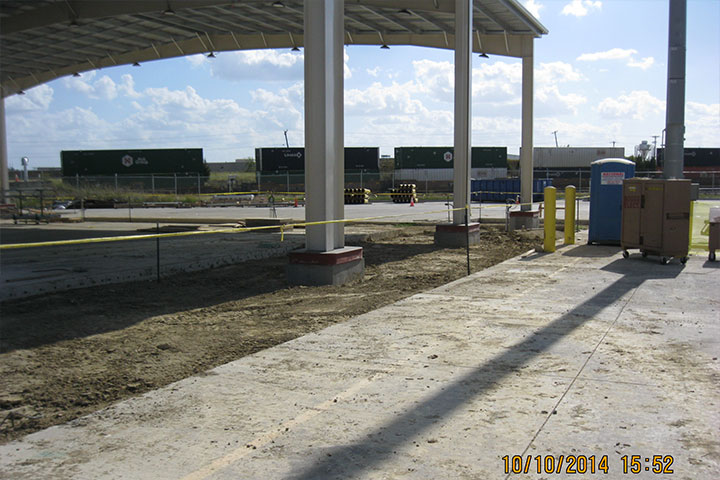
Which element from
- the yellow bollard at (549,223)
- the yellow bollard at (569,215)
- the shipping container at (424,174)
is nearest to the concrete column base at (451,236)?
the yellow bollard at (549,223)

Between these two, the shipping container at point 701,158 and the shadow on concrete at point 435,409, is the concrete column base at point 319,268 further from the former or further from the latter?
the shipping container at point 701,158

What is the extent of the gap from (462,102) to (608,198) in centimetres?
520

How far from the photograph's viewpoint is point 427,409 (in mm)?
5207

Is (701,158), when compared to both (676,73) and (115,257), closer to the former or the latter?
(676,73)

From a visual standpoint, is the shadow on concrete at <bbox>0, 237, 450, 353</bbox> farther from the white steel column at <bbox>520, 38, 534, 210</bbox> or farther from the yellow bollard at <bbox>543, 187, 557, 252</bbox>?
the white steel column at <bbox>520, 38, 534, 210</bbox>

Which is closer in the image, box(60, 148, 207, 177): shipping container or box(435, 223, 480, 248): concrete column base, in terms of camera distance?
box(435, 223, 480, 248): concrete column base

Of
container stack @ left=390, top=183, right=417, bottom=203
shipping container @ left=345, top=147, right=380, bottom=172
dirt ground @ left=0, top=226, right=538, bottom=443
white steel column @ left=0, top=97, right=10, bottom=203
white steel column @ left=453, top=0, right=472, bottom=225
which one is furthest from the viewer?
shipping container @ left=345, top=147, right=380, bottom=172

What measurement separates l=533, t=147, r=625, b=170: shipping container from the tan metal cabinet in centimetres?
6359

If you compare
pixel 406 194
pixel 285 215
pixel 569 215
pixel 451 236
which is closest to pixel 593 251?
pixel 569 215

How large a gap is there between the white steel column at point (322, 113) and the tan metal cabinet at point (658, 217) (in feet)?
24.1

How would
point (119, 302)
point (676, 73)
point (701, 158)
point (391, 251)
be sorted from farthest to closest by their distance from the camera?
point (701, 158) < point (391, 251) < point (676, 73) < point (119, 302)

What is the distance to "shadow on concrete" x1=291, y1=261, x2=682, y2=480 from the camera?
420cm

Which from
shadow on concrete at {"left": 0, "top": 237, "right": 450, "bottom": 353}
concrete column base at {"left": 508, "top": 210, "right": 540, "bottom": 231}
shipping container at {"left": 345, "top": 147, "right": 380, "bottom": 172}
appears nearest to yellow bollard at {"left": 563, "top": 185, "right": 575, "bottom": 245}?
concrete column base at {"left": 508, "top": 210, "right": 540, "bottom": 231}

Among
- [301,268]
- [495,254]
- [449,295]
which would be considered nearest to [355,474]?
[449,295]
